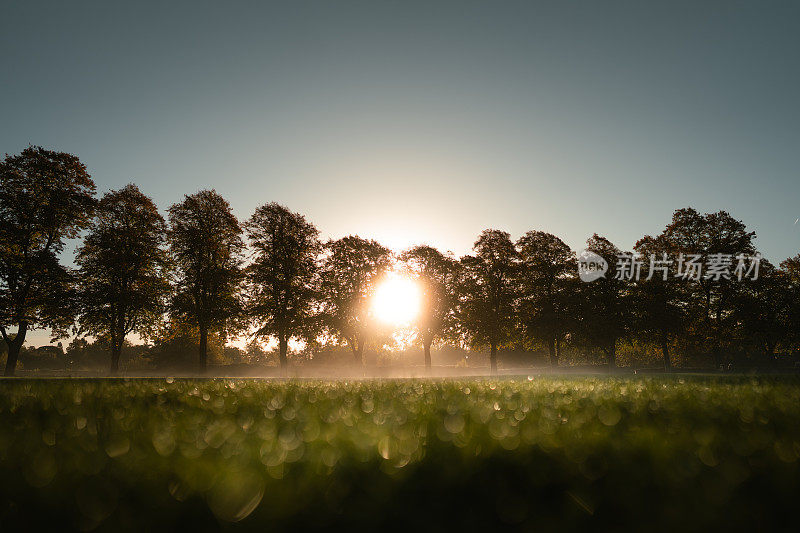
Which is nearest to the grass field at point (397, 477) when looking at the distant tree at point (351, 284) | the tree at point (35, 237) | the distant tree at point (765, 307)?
the tree at point (35, 237)

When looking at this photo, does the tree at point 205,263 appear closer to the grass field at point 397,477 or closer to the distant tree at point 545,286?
the distant tree at point 545,286

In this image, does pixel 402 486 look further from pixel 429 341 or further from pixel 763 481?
pixel 429 341

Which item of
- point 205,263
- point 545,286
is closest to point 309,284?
point 205,263

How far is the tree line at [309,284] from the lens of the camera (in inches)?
1135

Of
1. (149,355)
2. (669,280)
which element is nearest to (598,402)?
(669,280)

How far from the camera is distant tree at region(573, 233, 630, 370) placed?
37.8 m

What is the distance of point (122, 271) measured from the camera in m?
32.1

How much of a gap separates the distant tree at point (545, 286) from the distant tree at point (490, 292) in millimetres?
1167

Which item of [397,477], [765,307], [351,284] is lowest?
[397,477]

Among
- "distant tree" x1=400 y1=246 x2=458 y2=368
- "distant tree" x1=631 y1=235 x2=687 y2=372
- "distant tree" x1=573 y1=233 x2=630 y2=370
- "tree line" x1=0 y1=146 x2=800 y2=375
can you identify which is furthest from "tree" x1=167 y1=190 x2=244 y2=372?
"distant tree" x1=631 y1=235 x2=687 y2=372

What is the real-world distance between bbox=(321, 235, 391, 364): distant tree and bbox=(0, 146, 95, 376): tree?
20042mm

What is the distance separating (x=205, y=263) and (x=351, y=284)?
13.9 m

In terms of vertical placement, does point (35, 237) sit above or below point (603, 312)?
above

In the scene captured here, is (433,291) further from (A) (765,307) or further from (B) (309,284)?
(A) (765,307)
